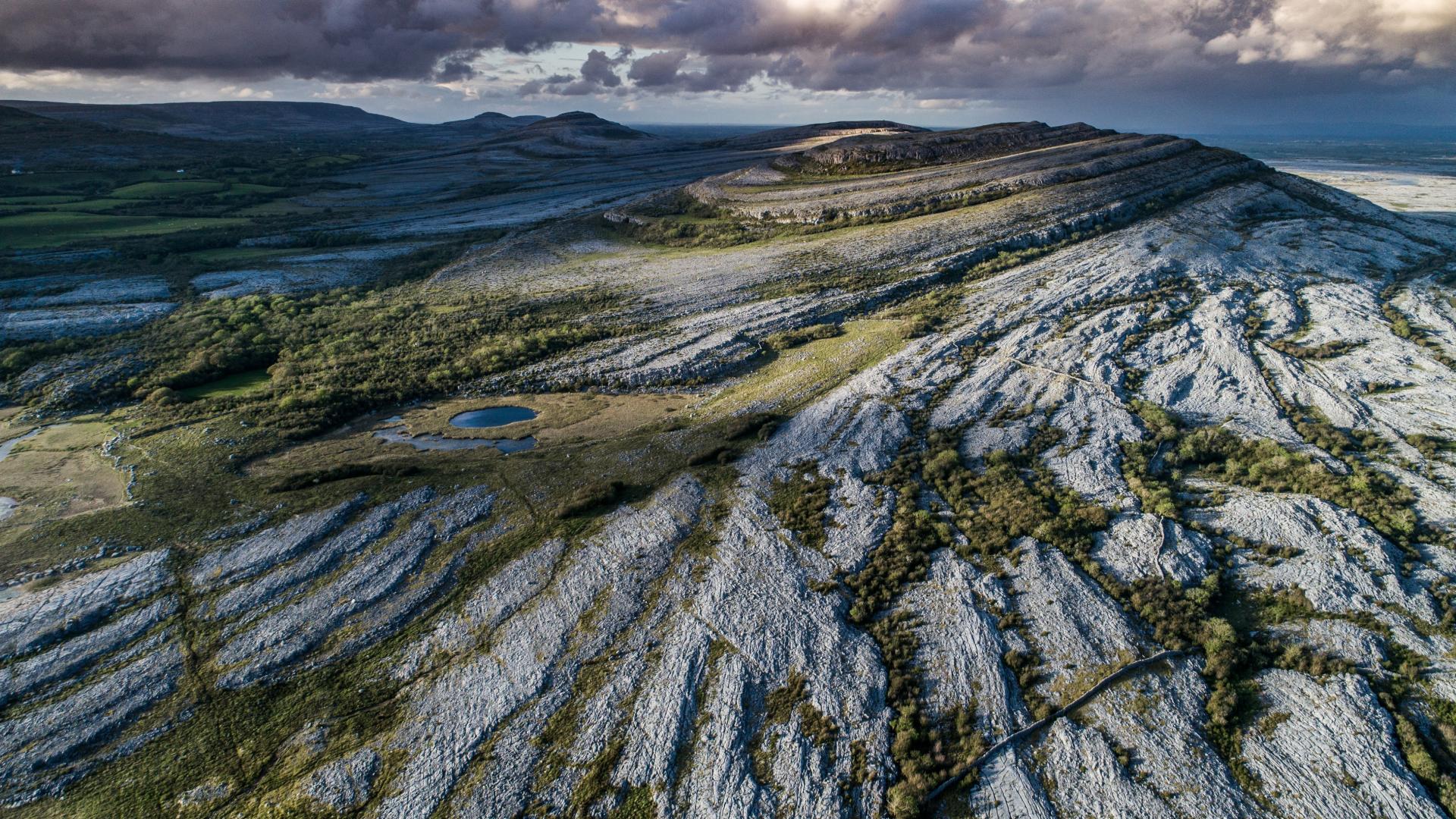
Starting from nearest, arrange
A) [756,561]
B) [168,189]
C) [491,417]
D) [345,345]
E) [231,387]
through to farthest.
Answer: [756,561] < [491,417] < [231,387] < [345,345] < [168,189]

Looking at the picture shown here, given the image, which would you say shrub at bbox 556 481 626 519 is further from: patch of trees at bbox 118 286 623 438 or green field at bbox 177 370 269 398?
green field at bbox 177 370 269 398

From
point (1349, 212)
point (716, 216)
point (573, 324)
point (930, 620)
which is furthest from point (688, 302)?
point (1349, 212)

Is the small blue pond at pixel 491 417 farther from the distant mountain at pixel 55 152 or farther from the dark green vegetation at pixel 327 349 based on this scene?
the distant mountain at pixel 55 152

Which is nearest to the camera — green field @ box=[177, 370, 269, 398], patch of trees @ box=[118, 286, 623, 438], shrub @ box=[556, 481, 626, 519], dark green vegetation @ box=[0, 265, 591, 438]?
shrub @ box=[556, 481, 626, 519]

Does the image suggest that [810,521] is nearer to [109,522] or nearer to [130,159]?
[109,522]

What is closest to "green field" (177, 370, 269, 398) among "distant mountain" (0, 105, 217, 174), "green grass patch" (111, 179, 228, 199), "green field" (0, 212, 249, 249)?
"green field" (0, 212, 249, 249)

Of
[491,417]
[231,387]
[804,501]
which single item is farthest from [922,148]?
[231,387]

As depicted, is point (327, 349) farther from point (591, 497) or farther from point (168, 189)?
point (168, 189)
